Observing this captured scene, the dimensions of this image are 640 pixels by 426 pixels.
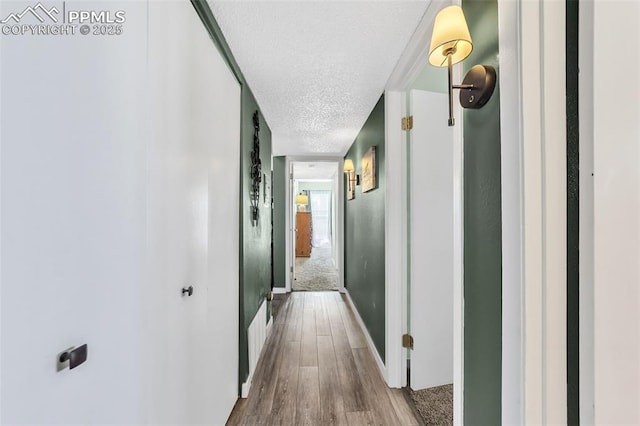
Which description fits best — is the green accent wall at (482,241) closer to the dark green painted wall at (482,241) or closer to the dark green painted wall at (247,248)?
the dark green painted wall at (482,241)

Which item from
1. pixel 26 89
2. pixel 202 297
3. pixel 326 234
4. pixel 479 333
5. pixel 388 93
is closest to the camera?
pixel 26 89

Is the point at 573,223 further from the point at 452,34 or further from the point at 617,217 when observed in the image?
the point at 452,34

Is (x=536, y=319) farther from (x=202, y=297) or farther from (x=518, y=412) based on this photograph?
(x=202, y=297)

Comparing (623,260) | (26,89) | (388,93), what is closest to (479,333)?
(623,260)

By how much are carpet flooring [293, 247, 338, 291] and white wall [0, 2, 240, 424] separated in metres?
3.73

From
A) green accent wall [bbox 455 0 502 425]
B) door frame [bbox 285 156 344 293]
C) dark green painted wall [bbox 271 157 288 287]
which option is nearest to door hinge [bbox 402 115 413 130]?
green accent wall [bbox 455 0 502 425]

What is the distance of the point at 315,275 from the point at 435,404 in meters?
4.07

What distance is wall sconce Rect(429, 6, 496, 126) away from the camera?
847 mm

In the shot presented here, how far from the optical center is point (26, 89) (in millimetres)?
516

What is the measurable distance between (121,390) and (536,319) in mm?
1038

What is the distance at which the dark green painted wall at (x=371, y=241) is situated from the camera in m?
2.22

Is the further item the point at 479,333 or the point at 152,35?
the point at 479,333

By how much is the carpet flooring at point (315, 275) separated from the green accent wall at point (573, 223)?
422 centimetres

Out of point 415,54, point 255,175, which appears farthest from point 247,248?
point 415,54
